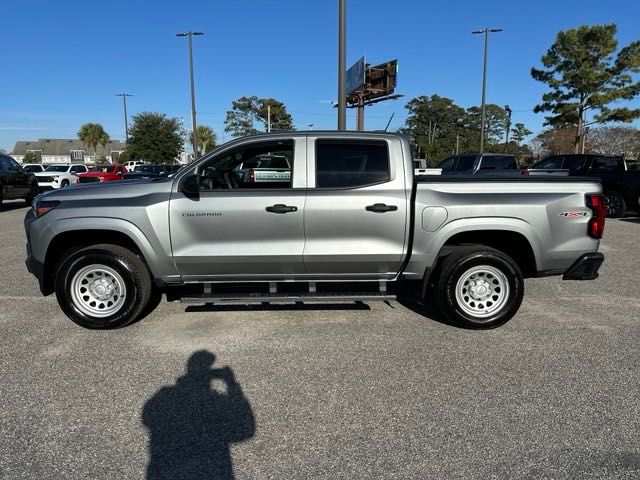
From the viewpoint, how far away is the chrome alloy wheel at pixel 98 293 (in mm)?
4719

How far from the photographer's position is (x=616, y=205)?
13.7m

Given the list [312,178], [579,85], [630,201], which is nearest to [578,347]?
[312,178]

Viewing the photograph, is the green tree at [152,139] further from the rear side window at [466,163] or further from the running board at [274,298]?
the running board at [274,298]

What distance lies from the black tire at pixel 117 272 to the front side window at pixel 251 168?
101 centimetres

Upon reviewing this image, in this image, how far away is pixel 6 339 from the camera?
14.9 ft

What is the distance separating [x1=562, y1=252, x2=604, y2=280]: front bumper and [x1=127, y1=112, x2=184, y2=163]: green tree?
175 ft

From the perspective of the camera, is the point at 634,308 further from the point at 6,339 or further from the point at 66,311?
the point at 6,339

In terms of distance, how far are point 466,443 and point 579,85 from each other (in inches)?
1162

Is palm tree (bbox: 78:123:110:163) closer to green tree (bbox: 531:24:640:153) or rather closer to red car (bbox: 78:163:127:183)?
red car (bbox: 78:163:127:183)

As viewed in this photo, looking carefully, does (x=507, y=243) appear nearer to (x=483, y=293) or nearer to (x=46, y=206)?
(x=483, y=293)

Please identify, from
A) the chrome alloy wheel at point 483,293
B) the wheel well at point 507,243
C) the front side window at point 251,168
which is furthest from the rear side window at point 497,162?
the front side window at point 251,168

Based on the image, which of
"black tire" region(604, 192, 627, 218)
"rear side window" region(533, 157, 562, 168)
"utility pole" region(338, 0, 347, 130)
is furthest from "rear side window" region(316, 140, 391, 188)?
"rear side window" region(533, 157, 562, 168)

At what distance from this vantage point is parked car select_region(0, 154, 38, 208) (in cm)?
1508

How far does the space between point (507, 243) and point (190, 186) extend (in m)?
3.20
